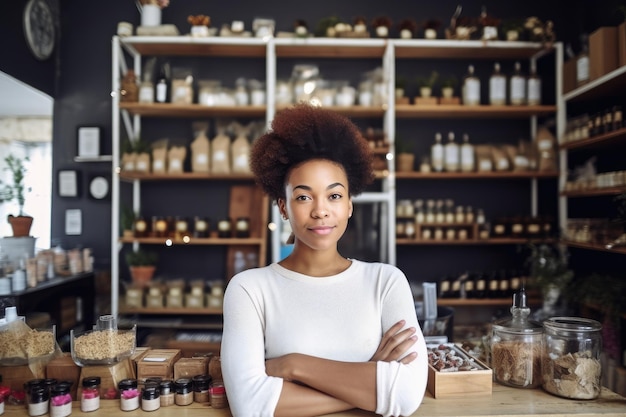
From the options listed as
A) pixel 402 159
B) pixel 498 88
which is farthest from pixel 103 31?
pixel 498 88

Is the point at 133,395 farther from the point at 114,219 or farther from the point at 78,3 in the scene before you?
the point at 78,3

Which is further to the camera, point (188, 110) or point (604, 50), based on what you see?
point (188, 110)

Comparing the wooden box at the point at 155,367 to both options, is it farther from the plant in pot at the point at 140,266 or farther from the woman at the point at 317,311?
the plant in pot at the point at 140,266

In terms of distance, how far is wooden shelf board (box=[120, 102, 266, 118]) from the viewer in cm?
333

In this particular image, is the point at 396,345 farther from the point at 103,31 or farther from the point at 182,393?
the point at 103,31

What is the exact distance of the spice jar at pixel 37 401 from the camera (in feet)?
3.88

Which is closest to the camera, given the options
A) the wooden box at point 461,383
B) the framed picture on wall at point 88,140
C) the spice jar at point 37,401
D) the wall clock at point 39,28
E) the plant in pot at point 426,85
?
the spice jar at point 37,401

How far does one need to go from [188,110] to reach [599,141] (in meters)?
2.65

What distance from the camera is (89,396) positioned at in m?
1.21

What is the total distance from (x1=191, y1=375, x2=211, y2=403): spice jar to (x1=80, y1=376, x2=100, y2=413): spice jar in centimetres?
24

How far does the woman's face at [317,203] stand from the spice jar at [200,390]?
1.48 ft

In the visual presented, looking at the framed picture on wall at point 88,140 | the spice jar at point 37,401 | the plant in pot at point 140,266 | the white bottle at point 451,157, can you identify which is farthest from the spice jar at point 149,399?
the framed picture on wall at point 88,140

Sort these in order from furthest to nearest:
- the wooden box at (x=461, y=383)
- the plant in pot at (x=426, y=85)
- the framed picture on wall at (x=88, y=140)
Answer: the framed picture on wall at (x=88, y=140)
the plant in pot at (x=426, y=85)
the wooden box at (x=461, y=383)

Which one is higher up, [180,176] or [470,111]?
[470,111]
